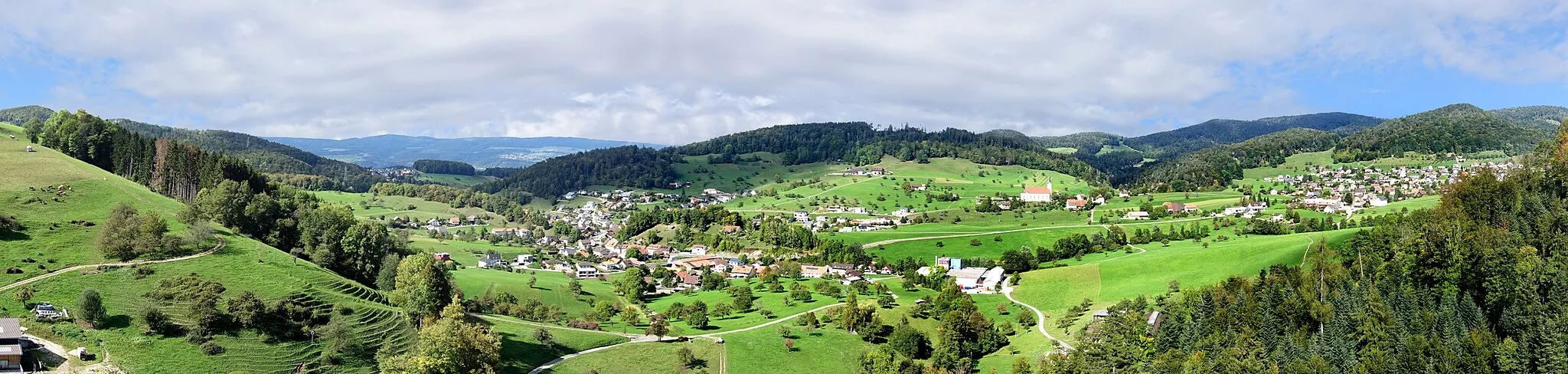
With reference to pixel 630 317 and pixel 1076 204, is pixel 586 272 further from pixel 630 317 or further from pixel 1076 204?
pixel 1076 204

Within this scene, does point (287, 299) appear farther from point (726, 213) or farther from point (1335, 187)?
point (1335, 187)

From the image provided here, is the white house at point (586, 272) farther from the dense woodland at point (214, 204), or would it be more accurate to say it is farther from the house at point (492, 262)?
the dense woodland at point (214, 204)

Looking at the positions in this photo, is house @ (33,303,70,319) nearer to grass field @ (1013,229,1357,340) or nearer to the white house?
the white house

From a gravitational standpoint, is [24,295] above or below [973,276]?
above

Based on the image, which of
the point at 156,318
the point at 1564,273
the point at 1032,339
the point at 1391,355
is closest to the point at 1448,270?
the point at 1564,273

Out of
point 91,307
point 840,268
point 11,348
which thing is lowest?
point 840,268

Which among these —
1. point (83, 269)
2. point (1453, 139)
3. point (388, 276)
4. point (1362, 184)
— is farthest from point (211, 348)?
point (1453, 139)

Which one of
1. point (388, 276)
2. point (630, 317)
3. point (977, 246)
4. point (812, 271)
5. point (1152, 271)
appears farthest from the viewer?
point (977, 246)
